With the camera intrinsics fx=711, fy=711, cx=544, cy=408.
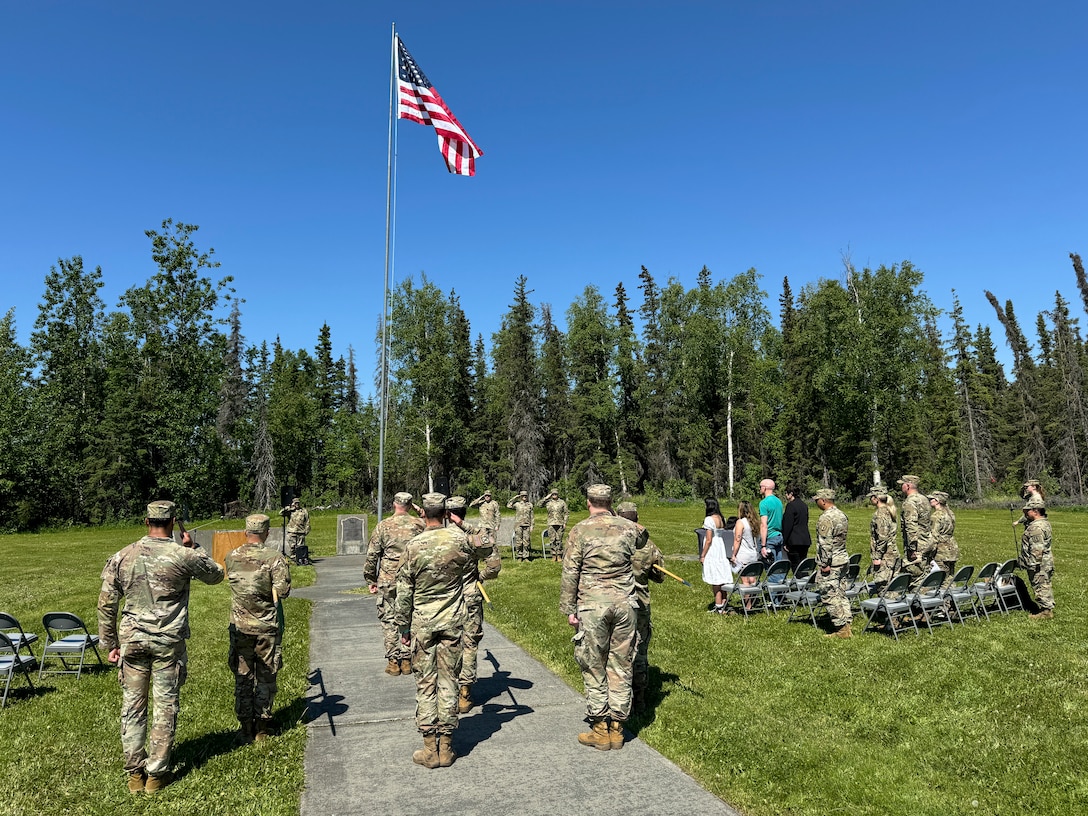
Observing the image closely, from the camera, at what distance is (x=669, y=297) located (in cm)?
5444

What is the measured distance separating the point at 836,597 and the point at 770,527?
3.22m

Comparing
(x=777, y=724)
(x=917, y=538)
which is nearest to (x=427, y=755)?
(x=777, y=724)

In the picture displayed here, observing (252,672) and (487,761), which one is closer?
(487,761)

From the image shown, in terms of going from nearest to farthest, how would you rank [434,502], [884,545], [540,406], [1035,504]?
[434,502] → [1035,504] → [884,545] → [540,406]

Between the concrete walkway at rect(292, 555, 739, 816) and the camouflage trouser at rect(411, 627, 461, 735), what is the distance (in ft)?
1.13

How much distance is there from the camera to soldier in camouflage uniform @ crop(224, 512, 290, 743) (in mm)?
6238

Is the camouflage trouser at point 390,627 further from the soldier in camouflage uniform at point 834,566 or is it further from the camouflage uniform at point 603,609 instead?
the soldier in camouflage uniform at point 834,566

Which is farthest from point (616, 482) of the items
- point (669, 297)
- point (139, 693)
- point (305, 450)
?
point (139, 693)

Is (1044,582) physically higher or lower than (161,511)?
lower

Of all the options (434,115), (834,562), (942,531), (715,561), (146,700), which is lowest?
(146,700)

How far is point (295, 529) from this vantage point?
68.0 feet

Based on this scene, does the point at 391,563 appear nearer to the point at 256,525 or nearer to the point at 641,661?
the point at 256,525

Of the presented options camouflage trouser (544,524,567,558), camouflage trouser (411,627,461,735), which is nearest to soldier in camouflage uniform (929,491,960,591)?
Answer: camouflage trouser (411,627,461,735)

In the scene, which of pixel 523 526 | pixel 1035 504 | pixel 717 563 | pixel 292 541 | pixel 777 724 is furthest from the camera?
pixel 292 541
